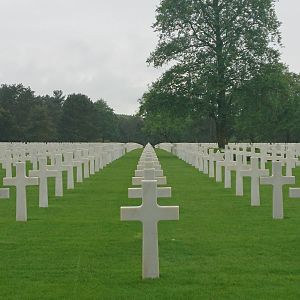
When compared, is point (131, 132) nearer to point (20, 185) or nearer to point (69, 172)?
point (69, 172)

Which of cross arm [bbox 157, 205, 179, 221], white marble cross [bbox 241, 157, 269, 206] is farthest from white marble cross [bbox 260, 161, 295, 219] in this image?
cross arm [bbox 157, 205, 179, 221]

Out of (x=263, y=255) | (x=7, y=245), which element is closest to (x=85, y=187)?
(x=7, y=245)

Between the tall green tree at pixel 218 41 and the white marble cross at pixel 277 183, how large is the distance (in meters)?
28.3

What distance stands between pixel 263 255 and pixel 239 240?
35.2 inches

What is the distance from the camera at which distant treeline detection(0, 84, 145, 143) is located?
7779 centimetres

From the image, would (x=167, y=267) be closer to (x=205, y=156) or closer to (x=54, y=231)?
(x=54, y=231)

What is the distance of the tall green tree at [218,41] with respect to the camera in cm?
3819

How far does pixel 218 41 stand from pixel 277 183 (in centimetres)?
3026

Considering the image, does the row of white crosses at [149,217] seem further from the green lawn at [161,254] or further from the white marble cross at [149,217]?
the green lawn at [161,254]

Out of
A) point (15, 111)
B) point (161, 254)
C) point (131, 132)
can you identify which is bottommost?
point (161, 254)

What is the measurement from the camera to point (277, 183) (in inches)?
370

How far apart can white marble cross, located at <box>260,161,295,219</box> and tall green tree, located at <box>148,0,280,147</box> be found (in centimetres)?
2833

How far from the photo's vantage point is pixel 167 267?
6402 millimetres

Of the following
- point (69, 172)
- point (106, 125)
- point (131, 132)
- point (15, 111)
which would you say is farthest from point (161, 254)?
point (131, 132)
